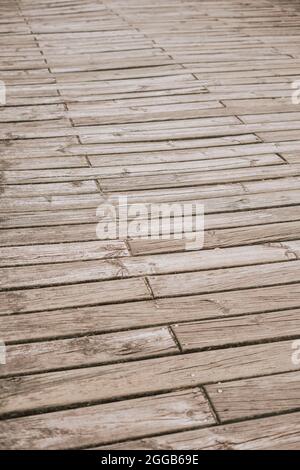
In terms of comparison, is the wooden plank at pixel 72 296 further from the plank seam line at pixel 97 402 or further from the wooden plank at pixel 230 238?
the plank seam line at pixel 97 402

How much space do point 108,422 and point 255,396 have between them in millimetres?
481

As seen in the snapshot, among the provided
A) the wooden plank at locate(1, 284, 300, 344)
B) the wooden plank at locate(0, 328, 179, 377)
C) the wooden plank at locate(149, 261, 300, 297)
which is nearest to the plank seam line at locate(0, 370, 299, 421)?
the wooden plank at locate(0, 328, 179, 377)

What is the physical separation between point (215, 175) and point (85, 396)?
A: 1648 mm

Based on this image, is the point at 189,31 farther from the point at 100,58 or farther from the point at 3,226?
the point at 3,226

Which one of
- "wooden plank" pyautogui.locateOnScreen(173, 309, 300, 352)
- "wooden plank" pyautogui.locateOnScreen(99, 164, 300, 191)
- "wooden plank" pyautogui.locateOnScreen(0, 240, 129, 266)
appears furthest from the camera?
"wooden plank" pyautogui.locateOnScreen(99, 164, 300, 191)

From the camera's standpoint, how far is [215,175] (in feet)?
9.77

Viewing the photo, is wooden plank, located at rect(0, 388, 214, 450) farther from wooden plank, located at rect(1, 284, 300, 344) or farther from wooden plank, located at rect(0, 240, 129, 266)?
wooden plank, located at rect(0, 240, 129, 266)

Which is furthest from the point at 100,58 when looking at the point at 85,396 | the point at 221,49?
the point at 85,396

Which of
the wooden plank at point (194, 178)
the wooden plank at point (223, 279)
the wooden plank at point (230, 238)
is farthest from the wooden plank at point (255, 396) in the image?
the wooden plank at point (194, 178)

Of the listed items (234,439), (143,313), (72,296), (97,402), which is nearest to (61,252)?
(72,296)

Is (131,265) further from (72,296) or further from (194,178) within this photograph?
(194,178)

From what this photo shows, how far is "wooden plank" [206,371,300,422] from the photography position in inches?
65.5

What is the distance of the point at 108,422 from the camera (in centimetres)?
161
